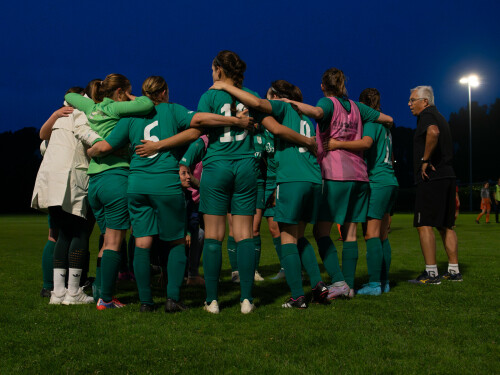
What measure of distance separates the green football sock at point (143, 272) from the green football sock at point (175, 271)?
7.7 inches

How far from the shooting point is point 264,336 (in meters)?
3.60

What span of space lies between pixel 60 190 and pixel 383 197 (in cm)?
347

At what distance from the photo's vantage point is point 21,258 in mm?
9398

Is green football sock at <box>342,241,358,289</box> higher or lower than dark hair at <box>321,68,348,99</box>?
lower

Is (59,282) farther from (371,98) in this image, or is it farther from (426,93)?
(426,93)

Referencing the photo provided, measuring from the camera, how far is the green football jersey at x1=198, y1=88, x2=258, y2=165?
14.5 feet

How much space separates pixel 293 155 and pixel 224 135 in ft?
2.35

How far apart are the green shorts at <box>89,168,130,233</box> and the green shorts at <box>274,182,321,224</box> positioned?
1442 millimetres

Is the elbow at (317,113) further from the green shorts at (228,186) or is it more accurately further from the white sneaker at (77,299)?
the white sneaker at (77,299)

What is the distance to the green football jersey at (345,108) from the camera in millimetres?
4926

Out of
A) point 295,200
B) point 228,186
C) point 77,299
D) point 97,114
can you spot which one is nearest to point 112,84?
point 97,114

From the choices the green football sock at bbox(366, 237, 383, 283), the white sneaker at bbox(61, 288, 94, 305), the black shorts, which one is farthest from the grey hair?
the white sneaker at bbox(61, 288, 94, 305)

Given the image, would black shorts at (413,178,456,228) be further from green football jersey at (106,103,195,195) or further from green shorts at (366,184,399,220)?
green football jersey at (106,103,195,195)

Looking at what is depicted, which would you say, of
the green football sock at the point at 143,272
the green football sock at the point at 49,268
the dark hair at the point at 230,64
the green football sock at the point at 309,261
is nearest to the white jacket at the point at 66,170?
the green football sock at the point at 49,268
